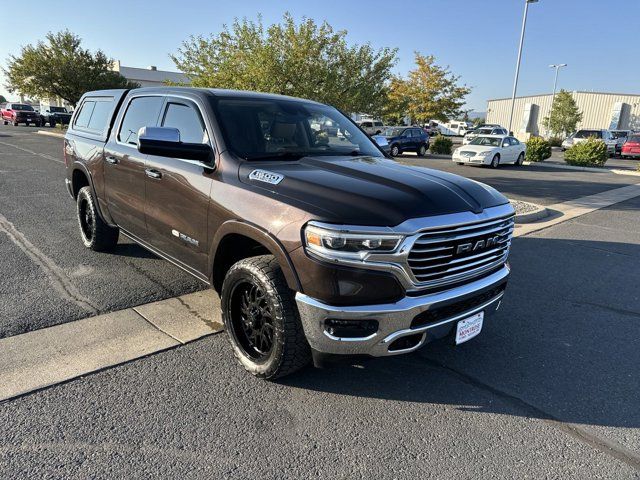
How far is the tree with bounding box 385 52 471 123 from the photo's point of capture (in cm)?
3628

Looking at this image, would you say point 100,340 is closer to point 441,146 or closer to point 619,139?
point 441,146

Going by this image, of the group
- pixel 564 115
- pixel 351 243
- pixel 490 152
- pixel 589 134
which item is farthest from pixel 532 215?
pixel 564 115

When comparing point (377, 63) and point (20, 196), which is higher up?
point (377, 63)

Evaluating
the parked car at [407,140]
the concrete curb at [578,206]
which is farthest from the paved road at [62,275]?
the parked car at [407,140]

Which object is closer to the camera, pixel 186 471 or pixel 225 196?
pixel 186 471

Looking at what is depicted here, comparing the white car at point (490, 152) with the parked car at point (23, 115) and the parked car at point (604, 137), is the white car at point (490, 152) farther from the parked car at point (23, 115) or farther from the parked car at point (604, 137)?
the parked car at point (23, 115)

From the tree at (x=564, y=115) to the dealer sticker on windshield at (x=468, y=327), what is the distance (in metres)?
54.7

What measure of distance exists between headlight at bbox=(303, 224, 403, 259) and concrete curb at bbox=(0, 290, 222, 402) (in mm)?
1720

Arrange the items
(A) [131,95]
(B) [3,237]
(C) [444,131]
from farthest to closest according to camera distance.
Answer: (C) [444,131] → (B) [3,237] → (A) [131,95]

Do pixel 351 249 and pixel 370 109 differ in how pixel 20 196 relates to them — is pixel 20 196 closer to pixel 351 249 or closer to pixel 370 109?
pixel 351 249

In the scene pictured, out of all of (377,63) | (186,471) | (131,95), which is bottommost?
(186,471)

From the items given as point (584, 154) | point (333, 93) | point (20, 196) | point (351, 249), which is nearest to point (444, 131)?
point (584, 154)

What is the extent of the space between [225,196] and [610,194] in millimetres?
13077

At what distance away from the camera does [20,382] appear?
2.97 m
